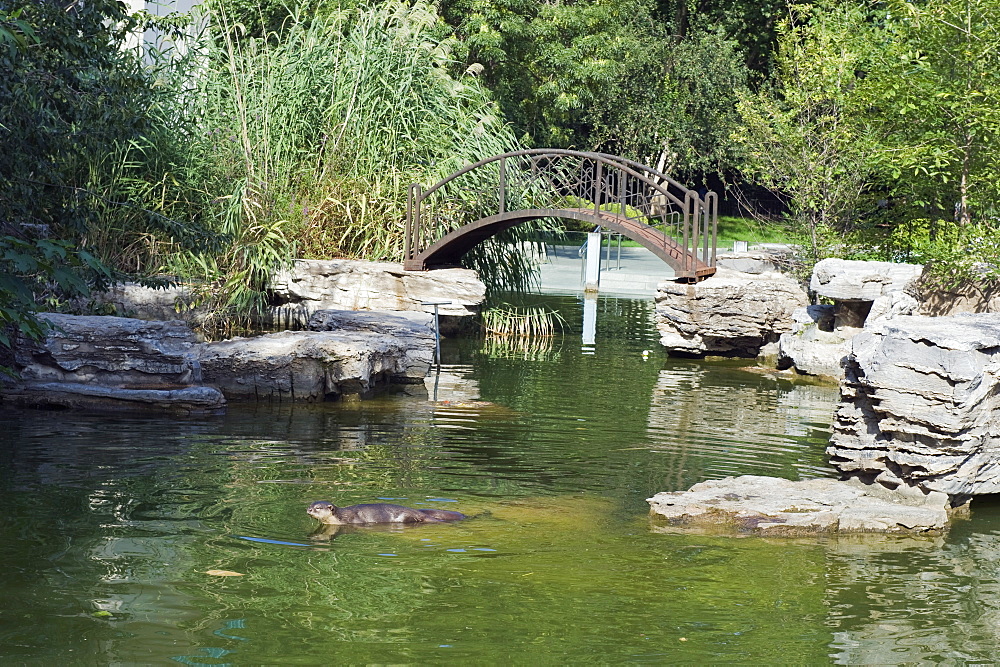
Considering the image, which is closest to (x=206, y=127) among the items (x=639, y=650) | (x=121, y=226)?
(x=121, y=226)

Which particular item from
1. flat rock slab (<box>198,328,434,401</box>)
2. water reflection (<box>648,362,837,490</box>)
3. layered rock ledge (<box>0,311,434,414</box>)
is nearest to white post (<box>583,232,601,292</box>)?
water reflection (<box>648,362,837,490</box>)

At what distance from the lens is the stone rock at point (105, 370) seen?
38.5 feet

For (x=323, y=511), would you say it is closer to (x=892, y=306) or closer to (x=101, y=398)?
(x=101, y=398)

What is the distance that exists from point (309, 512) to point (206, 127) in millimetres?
10876

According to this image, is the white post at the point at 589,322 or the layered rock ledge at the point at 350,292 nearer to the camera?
the layered rock ledge at the point at 350,292

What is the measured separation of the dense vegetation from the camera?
9.88 m

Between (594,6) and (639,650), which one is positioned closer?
(639,650)

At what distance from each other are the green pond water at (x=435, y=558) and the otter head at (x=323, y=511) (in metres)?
0.15

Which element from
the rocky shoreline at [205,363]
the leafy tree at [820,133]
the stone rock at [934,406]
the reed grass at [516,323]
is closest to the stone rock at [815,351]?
the leafy tree at [820,133]

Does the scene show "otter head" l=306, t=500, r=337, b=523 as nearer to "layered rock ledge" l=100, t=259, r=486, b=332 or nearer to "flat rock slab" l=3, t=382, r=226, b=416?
"flat rock slab" l=3, t=382, r=226, b=416

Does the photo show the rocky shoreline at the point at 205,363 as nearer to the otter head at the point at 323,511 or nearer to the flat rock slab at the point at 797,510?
the otter head at the point at 323,511

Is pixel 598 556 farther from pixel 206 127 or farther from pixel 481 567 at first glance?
pixel 206 127

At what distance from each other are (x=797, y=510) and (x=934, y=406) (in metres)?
1.40

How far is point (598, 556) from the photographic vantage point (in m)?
7.78
